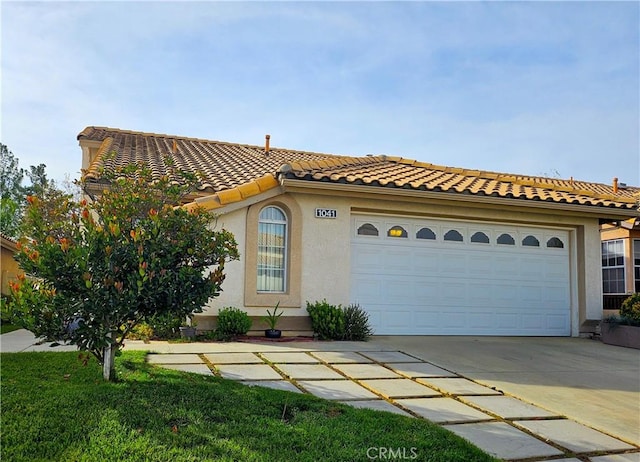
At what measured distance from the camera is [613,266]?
1784 cm

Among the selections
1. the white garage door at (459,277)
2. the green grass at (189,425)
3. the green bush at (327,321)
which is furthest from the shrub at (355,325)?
the green grass at (189,425)

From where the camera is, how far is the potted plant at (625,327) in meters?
11.4

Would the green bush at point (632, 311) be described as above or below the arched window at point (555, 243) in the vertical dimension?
below

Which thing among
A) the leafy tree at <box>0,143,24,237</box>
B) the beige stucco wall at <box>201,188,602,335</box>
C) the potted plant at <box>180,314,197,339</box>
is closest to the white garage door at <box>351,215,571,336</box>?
the beige stucco wall at <box>201,188,602,335</box>

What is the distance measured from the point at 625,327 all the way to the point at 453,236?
401cm

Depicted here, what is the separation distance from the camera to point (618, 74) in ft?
39.5

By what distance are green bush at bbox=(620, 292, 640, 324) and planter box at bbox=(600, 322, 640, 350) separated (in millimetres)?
220

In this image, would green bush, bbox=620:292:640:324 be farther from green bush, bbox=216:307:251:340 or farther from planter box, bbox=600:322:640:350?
green bush, bbox=216:307:251:340

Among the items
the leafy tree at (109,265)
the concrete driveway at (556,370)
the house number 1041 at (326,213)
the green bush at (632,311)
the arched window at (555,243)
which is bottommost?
the concrete driveway at (556,370)

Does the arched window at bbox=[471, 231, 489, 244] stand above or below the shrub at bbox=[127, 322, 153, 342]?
above

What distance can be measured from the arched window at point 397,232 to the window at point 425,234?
1.11 ft

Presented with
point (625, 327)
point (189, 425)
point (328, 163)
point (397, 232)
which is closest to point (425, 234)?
point (397, 232)

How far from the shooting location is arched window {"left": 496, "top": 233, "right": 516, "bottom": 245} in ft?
41.8

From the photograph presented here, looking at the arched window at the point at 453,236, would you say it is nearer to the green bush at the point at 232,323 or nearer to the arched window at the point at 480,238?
the arched window at the point at 480,238
